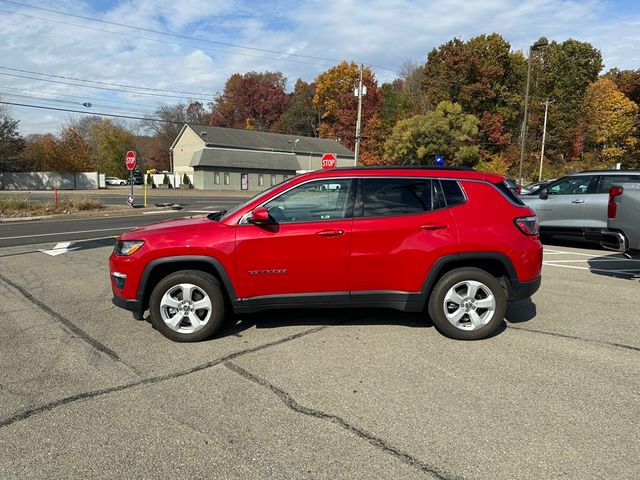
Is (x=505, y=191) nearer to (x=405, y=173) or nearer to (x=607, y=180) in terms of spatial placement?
(x=405, y=173)

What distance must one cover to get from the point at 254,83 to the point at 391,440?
314ft

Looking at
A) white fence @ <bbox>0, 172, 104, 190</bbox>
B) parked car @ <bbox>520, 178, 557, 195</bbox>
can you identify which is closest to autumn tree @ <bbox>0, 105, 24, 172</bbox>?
white fence @ <bbox>0, 172, 104, 190</bbox>

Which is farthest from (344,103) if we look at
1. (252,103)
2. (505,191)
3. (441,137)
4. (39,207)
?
(505,191)

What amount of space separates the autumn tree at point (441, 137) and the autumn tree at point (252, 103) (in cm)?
4838

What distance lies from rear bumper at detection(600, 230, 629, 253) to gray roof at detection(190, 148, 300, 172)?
167 feet

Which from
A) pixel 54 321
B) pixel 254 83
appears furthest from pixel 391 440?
pixel 254 83

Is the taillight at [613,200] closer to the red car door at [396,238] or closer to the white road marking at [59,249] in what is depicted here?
the red car door at [396,238]

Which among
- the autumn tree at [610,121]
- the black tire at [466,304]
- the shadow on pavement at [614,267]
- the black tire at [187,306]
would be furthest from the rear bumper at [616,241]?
the autumn tree at [610,121]

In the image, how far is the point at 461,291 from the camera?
471 cm

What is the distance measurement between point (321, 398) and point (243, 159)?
184 ft

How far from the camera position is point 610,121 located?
183 ft

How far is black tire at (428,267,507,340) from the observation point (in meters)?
4.62

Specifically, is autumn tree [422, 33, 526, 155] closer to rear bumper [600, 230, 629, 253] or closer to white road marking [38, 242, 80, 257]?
rear bumper [600, 230, 629, 253]

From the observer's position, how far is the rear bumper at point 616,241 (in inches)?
276
